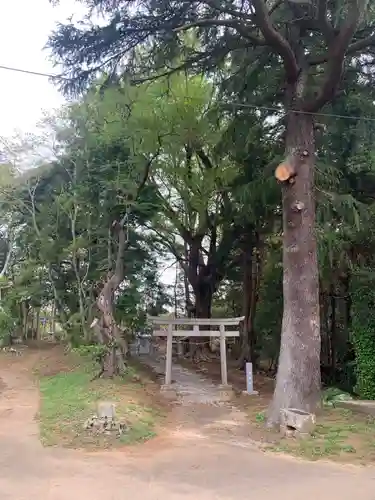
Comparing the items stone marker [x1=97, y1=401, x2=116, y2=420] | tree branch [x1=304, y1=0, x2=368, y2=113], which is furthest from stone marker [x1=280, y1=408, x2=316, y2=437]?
tree branch [x1=304, y1=0, x2=368, y2=113]

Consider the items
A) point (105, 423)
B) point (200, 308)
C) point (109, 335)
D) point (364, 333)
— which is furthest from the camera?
point (200, 308)

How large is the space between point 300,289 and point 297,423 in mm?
2113

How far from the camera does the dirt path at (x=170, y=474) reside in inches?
195

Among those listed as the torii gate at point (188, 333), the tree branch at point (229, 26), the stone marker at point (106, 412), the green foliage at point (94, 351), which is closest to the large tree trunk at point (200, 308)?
the green foliage at point (94, 351)

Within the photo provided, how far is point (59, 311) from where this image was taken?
19.7 meters

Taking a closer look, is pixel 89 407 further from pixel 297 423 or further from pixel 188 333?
pixel 188 333

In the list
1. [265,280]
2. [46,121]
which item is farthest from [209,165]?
[46,121]

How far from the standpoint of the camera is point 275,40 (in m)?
7.90

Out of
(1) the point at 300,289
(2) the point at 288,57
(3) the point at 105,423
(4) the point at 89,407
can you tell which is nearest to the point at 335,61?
(2) the point at 288,57

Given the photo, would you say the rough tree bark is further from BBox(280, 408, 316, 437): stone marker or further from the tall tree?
BBox(280, 408, 316, 437): stone marker

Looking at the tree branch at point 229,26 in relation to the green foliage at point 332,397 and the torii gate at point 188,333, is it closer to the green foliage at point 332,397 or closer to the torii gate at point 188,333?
the green foliage at point 332,397

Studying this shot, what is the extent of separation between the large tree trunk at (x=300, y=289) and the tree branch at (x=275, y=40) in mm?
740

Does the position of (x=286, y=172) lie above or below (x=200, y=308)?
above

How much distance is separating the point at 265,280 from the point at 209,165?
3.92 meters
